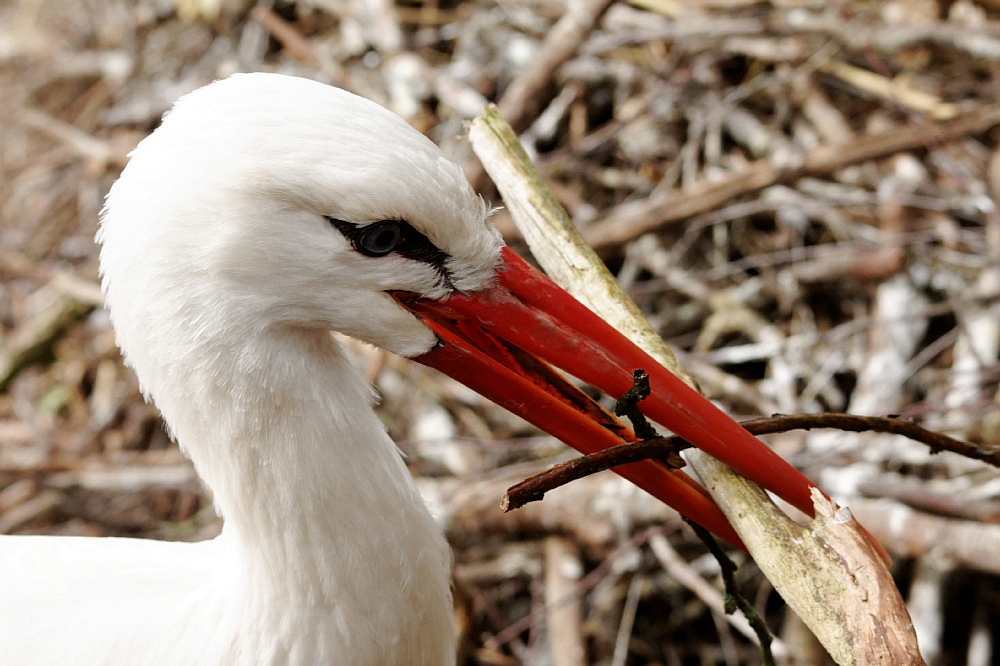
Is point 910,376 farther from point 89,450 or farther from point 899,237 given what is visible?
point 89,450

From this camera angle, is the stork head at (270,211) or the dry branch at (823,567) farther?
the stork head at (270,211)

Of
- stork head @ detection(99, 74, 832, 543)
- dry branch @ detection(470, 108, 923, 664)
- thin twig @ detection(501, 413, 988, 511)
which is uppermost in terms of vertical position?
stork head @ detection(99, 74, 832, 543)

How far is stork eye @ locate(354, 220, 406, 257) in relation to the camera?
1.08 metres

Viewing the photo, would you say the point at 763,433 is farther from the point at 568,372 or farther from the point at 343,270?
the point at 343,270

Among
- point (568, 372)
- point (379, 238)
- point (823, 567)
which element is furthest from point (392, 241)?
point (823, 567)

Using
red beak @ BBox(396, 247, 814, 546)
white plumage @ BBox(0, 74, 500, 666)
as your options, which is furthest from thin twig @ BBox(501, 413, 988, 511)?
white plumage @ BBox(0, 74, 500, 666)

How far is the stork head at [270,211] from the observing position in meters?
1.02

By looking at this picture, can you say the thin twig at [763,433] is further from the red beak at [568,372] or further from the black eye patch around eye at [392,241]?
the black eye patch around eye at [392,241]

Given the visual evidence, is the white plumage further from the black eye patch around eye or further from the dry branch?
the dry branch

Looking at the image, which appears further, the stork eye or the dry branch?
the stork eye

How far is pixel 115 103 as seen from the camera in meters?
3.79

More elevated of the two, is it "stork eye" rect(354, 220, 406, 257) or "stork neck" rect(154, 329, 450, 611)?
"stork eye" rect(354, 220, 406, 257)

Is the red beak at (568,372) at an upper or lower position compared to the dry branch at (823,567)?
upper

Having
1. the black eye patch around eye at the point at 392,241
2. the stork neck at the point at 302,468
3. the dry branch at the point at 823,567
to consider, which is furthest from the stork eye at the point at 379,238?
the dry branch at the point at 823,567
